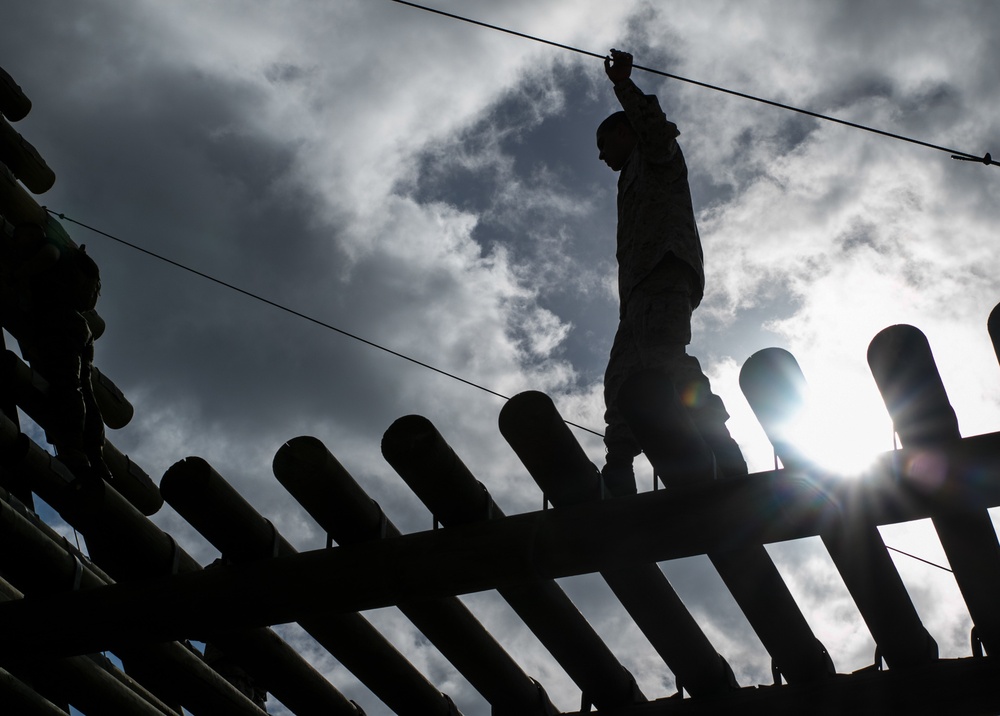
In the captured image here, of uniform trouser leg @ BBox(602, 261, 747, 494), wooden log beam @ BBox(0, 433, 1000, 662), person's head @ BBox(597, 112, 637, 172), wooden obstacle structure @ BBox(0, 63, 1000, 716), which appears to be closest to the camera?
wooden log beam @ BBox(0, 433, 1000, 662)

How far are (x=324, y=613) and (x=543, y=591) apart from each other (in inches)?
36.8

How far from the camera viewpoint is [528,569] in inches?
153

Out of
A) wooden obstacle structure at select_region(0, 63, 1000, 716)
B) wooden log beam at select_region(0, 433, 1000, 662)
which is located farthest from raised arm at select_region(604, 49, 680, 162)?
wooden log beam at select_region(0, 433, 1000, 662)

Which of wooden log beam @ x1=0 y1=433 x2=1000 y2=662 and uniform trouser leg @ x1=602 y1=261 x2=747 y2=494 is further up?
uniform trouser leg @ x1=602 y1=261 x2=747 y2=494

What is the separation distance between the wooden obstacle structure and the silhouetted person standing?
1075 mm

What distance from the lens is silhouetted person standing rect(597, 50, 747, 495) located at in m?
5.49

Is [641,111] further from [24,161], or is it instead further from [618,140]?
[24,161]

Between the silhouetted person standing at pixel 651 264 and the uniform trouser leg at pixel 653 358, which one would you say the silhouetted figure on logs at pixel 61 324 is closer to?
the uniform trouser leg at pixel 653 358

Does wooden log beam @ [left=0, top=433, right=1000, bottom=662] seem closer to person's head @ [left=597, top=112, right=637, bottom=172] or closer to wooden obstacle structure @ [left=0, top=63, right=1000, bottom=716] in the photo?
wooden obstacle structure @ [left=0, top=63, right=1000, bottom=716]

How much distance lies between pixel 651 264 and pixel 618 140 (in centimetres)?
126

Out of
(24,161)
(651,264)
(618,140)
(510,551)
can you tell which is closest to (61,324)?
(24,161)

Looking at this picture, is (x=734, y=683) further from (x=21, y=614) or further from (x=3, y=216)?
(x=3, y=216)

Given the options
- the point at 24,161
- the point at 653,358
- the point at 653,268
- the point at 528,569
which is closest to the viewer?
the point at 528,569

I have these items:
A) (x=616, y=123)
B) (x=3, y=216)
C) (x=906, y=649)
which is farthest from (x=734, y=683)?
(x=3, y=216)
